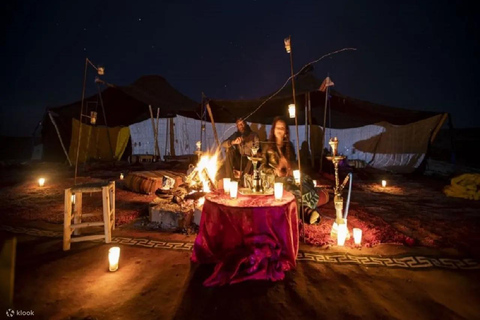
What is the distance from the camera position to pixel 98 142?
14805 mm

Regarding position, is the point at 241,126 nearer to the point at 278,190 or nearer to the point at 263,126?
the point at 278,190

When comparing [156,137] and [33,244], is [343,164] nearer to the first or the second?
[156,137]

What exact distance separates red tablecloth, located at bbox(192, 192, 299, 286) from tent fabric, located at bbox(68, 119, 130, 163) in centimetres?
1245

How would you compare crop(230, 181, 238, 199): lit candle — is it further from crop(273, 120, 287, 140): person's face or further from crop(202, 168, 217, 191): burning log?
crop(273, 120, 287, 140): person's face

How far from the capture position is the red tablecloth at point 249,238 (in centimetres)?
265

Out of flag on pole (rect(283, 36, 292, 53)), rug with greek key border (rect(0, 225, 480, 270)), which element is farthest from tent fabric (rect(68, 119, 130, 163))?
rug with greek key border (rect(0, 225, 480, 270))

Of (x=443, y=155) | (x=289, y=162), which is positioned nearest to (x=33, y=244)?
(x=289, y=162)

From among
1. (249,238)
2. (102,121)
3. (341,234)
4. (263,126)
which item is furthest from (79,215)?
(102,121)

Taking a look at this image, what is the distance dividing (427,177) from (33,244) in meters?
13.4

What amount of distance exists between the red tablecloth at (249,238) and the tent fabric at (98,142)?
12446 mm

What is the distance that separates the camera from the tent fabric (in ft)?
45.4

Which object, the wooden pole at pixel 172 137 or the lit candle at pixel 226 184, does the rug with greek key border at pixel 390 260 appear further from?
the wooden pole at pixel 172 137

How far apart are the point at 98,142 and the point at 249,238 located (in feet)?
49.7

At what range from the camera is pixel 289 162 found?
5.86m
